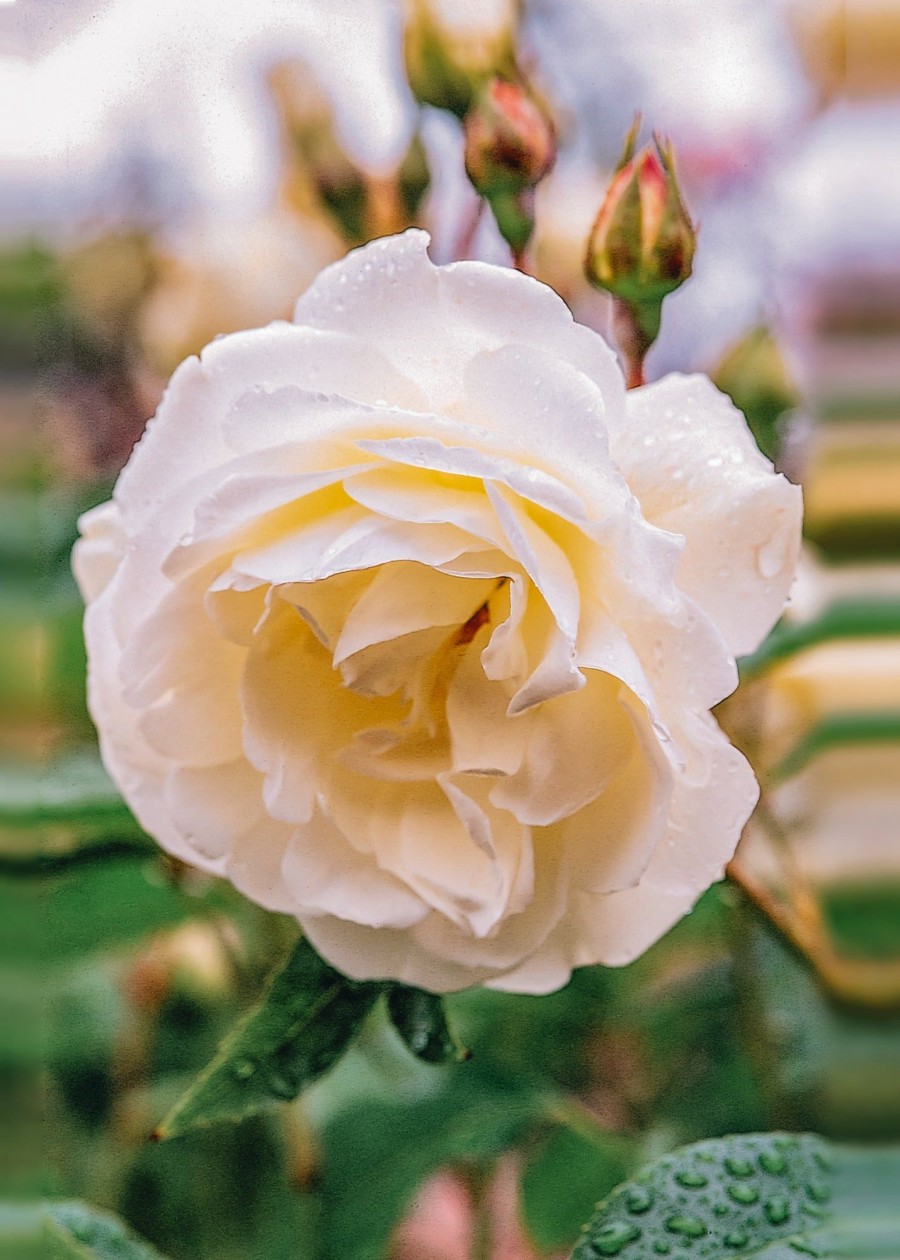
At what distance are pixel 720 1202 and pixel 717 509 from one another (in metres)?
0.17

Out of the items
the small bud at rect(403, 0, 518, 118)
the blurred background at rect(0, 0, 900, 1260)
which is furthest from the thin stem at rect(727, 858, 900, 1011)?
the small bud at rect(403, 0, 518, 118)

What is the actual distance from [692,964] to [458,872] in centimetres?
11

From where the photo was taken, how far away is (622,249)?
29 cm

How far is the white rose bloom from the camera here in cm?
21

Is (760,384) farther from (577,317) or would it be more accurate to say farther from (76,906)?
(76,906)

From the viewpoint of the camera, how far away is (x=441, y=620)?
9.3 inches

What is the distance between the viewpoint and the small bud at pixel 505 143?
30 centimetres

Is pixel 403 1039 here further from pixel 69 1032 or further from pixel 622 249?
pixel 622 249

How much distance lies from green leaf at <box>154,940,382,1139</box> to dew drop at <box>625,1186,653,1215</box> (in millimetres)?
81

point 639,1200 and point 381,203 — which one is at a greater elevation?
point 381,203

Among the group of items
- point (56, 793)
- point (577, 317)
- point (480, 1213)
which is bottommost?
point (480, 1213)

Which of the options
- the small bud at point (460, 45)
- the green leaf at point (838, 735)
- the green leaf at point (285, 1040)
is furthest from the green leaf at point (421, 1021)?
the small bud at point (460, 45)

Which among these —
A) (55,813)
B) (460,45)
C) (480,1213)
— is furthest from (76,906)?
(460,45)

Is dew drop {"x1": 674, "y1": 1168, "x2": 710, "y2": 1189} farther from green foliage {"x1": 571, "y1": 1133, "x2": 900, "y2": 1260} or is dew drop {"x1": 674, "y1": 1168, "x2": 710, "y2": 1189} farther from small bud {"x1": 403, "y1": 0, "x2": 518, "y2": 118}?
small bud {"x1": 403, "y1": 0, "x2": 518, "y2": 118}
